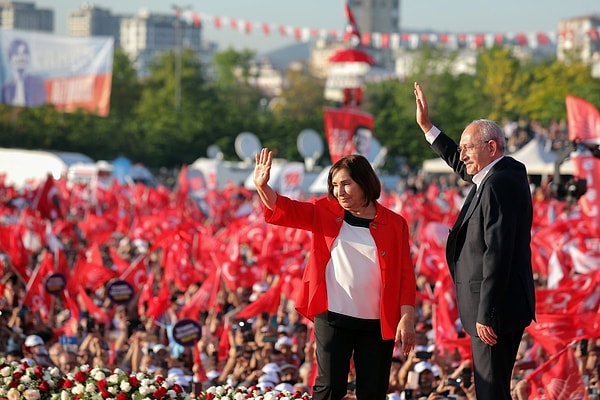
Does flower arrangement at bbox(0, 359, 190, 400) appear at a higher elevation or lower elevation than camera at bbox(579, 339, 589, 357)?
higher

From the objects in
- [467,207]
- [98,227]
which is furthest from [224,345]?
[98,227]

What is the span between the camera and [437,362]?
1087cm

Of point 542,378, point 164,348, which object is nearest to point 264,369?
point 164,348

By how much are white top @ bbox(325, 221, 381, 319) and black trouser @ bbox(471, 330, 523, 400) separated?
0.53m

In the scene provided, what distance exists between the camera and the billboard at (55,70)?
41.4m

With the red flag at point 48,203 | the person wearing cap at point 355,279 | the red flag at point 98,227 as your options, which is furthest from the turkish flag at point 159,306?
the red flag at point 48,203

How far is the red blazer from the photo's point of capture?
19.9ft

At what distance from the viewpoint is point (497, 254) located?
5836mm

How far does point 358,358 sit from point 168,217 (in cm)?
1582

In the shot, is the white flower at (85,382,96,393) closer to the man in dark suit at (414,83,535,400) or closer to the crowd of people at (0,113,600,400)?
the crowd of people at (0,113,600,400)

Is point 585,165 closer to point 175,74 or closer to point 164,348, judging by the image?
point 164,348

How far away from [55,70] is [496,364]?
3750 cm

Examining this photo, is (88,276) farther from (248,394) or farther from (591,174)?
(248,394)

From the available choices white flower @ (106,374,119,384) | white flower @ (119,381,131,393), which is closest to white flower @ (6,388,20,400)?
white flower @ (106,374,119,384)
